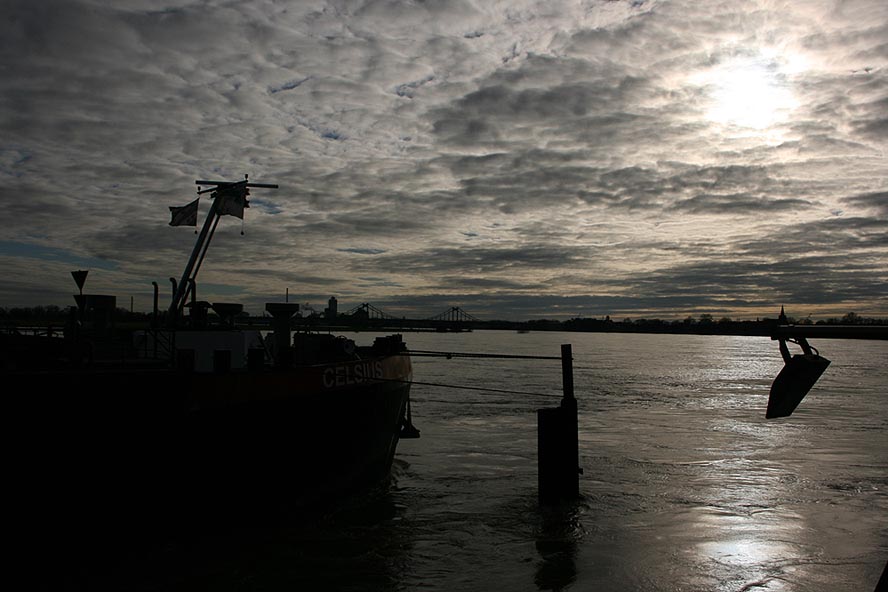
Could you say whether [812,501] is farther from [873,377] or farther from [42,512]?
[873,377]

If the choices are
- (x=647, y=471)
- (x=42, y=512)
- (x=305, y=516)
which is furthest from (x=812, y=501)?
(x=42, y=512)

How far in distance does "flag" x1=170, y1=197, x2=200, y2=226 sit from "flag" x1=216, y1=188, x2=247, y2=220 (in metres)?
0.60

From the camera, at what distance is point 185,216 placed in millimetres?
16625

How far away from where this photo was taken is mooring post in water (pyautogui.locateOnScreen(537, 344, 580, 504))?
1358cm

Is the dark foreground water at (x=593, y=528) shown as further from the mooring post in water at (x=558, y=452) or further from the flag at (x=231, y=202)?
the flag at (x=231, y=202)

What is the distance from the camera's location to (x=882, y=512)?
14008mm

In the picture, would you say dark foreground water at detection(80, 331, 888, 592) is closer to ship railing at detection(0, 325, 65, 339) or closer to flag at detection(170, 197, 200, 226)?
ship railing at detection(0, 325, 65, 339)

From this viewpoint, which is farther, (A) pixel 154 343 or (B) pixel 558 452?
(B) pixel 558 452

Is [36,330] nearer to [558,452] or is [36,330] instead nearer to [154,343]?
[154,343]

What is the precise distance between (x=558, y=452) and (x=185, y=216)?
10.7 m

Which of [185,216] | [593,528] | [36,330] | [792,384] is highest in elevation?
[185,216]

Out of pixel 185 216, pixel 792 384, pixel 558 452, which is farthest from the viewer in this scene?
pixel 185 216

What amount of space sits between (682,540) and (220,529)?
8.18 meters

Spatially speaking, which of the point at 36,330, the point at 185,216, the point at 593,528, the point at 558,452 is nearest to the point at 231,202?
the point at 185,216
